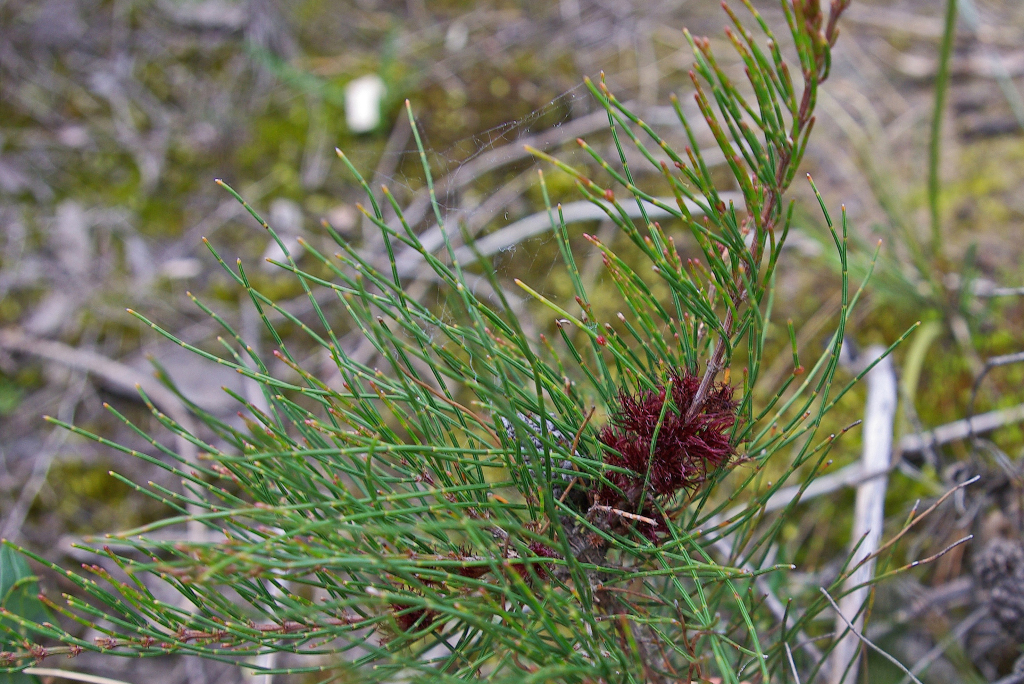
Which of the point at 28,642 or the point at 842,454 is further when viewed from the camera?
the point at 842,454

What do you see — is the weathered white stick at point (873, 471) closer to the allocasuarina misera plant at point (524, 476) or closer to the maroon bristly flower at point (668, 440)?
the allocasuarina misera plant at point (524, 476)

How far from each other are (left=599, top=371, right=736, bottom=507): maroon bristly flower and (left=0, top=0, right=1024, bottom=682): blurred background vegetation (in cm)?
67

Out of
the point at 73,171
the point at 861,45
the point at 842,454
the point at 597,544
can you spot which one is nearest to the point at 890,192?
the point at 842,454

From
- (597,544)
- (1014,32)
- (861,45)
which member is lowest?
(597,544)

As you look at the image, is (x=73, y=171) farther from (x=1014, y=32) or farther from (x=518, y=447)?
(x=1014, y=32)

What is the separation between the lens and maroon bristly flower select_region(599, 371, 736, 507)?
636 mm

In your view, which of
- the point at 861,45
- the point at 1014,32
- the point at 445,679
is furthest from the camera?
the point at 861,45

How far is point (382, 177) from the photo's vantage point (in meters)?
1.42

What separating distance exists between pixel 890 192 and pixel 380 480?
4.88 feet

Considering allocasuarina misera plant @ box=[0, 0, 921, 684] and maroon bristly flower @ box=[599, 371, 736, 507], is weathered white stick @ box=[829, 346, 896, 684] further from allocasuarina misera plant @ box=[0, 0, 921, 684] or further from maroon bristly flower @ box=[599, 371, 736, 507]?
maroon bristly flower @ box=[599, 371, 736, 507]

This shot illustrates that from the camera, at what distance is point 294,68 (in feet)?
7.12

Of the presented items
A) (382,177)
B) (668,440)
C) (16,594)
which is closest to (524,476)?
(668,440)

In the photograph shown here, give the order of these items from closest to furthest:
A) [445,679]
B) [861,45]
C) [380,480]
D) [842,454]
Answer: [445,679] < [380,480] < [842,454] < [861,45]

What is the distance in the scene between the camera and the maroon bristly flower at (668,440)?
0.64 meters
